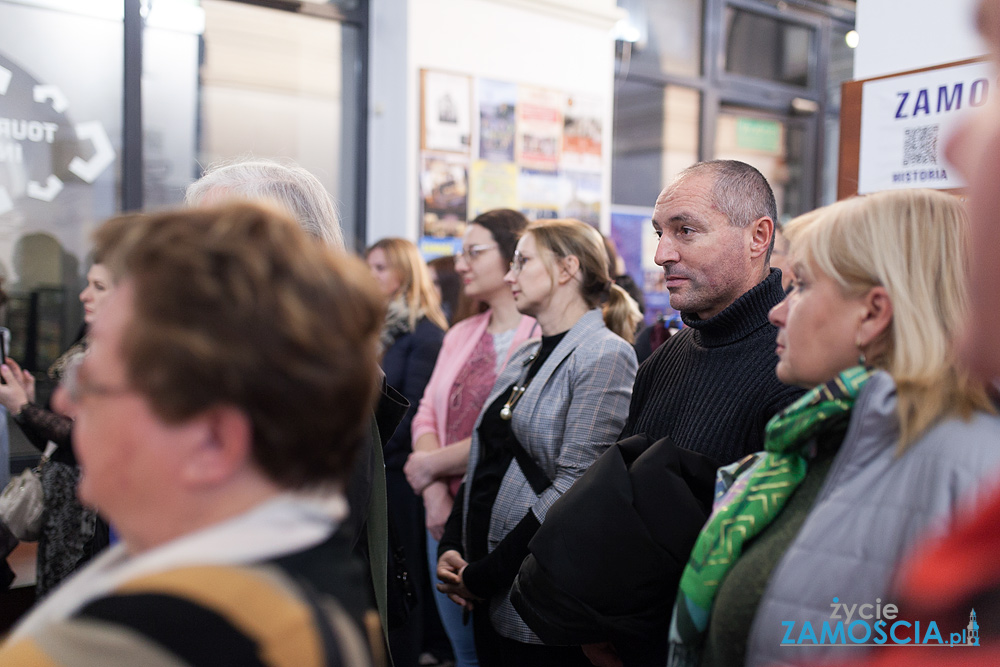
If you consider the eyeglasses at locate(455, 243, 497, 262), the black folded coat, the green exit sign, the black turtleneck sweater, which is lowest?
the black folded coat

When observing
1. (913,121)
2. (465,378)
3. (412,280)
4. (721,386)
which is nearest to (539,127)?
(412,280)

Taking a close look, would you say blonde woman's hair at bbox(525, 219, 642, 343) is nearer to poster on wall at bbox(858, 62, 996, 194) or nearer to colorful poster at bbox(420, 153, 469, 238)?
poster on wall at bbox(858, 62, 996, 194)

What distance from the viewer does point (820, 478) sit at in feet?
4.19

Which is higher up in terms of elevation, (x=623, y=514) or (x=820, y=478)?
(x=820, y=478)

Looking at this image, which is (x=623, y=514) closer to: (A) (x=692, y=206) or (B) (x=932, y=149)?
(A) (x=692, y=206)

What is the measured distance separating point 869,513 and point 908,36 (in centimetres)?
206

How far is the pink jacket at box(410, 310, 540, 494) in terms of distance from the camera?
3.10 metres

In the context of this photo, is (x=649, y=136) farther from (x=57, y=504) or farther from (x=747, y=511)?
(x=747, y=511)

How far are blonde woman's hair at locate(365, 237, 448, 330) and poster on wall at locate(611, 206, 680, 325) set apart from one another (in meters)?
2.68

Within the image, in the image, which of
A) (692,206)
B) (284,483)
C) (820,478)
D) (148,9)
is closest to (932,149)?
(692,206)

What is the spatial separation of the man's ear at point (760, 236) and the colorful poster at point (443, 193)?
3.25 m

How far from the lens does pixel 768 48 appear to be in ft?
23.7

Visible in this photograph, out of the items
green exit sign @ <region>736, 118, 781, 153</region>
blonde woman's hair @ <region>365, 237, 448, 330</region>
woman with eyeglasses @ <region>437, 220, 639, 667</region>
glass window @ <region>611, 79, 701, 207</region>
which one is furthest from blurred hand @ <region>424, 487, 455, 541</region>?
green exit sign @ <region>736, 118, 781, 153</region>

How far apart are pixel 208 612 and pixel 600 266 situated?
2006 mm
